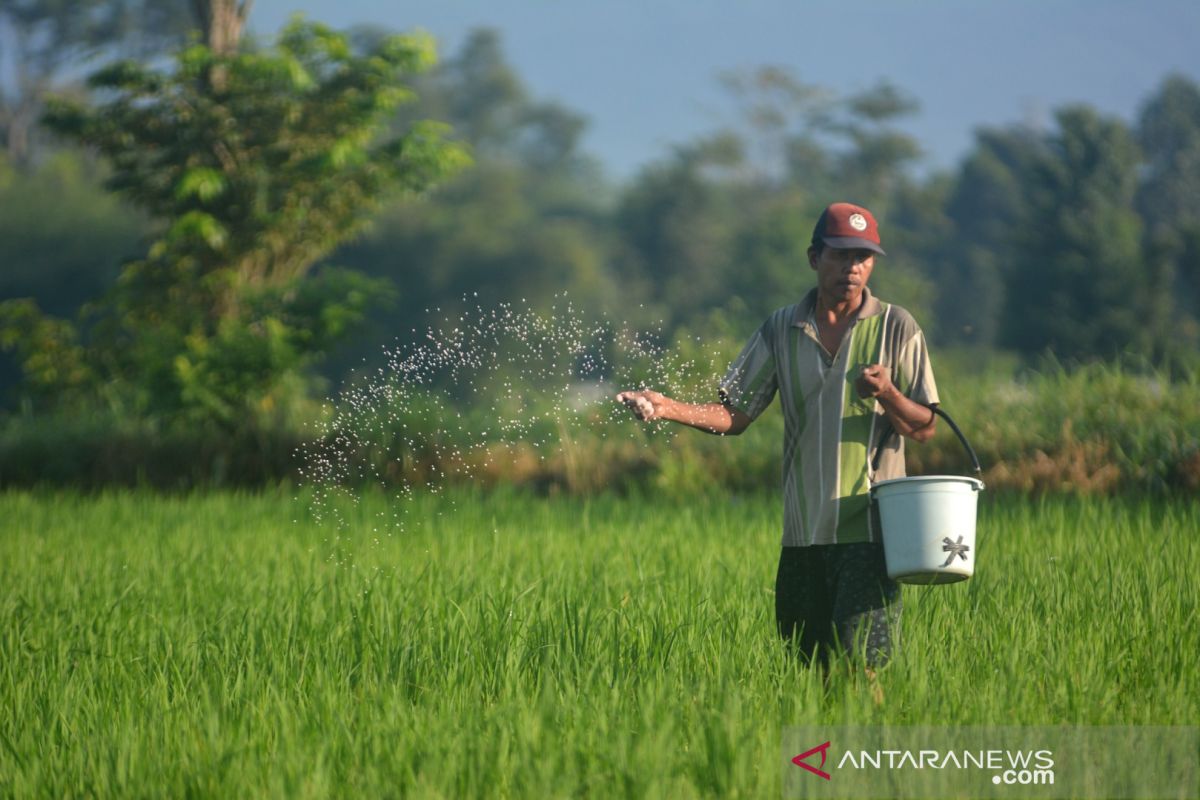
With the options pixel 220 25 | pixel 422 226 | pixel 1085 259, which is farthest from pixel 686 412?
pixel 422 226

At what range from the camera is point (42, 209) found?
41500mm

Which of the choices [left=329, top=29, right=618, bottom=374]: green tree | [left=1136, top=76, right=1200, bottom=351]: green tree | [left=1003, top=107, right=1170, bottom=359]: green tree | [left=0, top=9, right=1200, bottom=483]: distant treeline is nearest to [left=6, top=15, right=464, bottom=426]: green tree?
[left=0, top=9, right=1200, bottom=483]: distant treeline

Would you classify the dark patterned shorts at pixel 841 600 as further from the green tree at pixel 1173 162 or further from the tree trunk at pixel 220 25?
the green tree at pixel 1173 162

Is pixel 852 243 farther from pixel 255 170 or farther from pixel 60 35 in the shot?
pixel 60 35

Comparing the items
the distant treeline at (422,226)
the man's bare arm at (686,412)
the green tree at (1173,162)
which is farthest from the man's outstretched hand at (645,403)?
the green tree at (1173,162)

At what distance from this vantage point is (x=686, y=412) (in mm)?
3936

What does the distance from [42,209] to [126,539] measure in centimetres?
3623

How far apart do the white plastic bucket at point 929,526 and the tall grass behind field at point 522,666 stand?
0.35 meters

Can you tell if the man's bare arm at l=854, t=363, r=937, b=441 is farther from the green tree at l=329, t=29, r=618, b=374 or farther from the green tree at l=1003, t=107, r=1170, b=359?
the green tree at l=329, t=29, r=618, b=374

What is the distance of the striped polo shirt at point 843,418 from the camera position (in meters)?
3.76

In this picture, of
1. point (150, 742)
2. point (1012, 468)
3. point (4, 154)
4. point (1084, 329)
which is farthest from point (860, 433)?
point (4, 154)

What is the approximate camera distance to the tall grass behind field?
343cm

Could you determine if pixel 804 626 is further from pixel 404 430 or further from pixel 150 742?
pixel 404 430

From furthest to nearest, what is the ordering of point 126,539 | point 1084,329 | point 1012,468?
point 1084,329 < point 1012,468 < point 126,539
